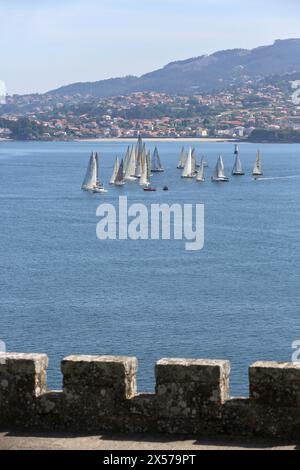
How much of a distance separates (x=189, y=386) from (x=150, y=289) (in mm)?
54919

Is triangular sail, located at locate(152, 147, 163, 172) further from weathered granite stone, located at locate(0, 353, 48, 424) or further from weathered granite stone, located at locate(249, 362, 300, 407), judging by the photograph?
weathered granite stone, located at locate(249, 362, 300, 407)

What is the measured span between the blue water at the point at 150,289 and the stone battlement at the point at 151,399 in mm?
31119

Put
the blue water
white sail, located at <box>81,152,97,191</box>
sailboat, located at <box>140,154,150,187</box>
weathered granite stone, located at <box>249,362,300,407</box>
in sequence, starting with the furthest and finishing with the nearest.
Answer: sailboat, located at <box>140,154,150,187</box> → white sail, located at <box>81,152,97,191</box> → the blue water → weathered granite stone, located at <box>249,362,300,407</box>

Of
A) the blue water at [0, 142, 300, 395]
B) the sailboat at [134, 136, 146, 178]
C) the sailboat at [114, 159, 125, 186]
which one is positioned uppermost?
the sailboat at [134, 136, 146, 178]

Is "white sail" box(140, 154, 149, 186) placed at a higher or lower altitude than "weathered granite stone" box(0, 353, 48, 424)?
lower

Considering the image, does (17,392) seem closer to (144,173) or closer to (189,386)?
(189,386)

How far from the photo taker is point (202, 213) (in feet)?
375

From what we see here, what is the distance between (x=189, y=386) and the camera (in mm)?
9086

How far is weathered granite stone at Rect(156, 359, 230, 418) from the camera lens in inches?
355

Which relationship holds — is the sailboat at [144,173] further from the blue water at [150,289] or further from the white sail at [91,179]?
the blue water at [150,289]

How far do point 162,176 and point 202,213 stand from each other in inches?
2504

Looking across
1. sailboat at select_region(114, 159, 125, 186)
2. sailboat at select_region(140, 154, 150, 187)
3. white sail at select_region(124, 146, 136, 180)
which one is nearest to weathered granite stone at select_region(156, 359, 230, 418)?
sailboat at select_region(140, 154, 150, 187)
